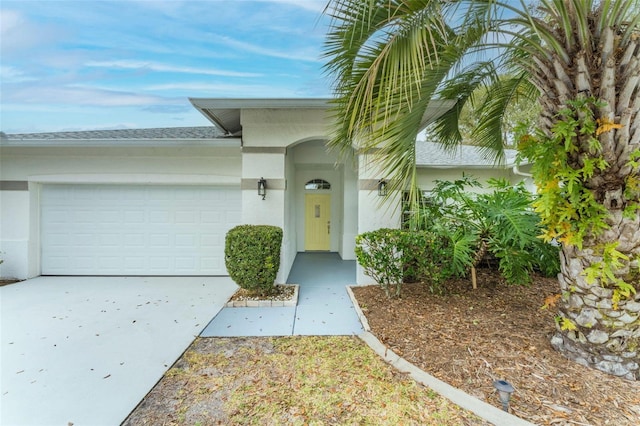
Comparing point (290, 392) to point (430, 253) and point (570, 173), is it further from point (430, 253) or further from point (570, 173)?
point (570, 173)

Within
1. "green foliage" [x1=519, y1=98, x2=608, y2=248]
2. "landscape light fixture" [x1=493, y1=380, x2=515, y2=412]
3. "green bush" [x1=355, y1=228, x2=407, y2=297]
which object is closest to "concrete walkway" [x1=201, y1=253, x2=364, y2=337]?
"green bush" [x1=355, y1=228, x2=407, y2=297]

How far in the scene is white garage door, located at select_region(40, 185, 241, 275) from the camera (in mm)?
7070

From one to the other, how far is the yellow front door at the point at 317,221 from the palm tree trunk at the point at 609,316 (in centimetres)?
793

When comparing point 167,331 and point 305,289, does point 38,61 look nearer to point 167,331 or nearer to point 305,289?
point 167,331

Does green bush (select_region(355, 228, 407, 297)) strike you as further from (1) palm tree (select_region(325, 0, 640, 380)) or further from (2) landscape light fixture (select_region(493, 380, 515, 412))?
(2) landscape light fixture (select_region(493, 380, 515, 412))

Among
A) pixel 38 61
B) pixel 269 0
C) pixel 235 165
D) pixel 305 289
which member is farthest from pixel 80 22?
pixel 305 289

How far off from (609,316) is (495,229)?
1957mm

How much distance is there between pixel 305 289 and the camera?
239 inches

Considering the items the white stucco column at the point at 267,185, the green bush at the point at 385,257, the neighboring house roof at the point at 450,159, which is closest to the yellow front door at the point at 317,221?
the neighboring house roof at the point at 450,159

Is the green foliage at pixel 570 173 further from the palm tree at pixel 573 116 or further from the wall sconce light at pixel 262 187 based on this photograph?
the wall sconce light at pixel 262 187

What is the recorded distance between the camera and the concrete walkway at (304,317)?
163 inches

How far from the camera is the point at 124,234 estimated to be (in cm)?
709

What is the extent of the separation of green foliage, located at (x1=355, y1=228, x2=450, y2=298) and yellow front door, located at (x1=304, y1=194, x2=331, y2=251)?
531cm

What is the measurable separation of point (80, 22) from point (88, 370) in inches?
378
